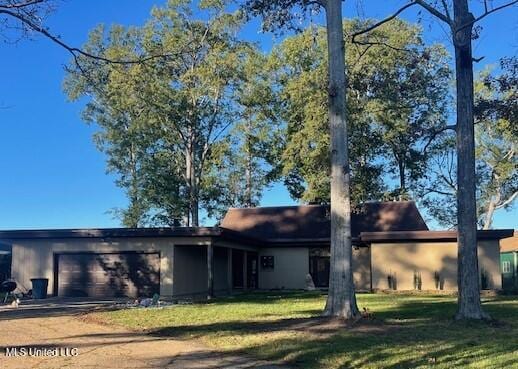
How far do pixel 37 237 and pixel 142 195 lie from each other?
1426 centimetres

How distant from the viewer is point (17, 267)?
26.5 meters

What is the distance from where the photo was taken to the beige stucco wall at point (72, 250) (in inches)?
982

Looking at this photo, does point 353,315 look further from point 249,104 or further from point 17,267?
point 249,104

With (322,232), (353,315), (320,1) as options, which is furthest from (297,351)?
(322,232)

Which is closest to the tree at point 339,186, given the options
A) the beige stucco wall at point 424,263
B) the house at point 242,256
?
the house at point 242,256

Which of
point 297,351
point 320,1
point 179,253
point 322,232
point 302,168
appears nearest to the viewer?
point 297,351

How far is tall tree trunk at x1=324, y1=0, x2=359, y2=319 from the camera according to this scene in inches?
531

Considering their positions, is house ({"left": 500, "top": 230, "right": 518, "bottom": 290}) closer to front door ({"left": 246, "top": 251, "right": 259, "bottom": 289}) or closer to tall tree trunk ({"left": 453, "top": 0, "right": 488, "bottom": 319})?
front door ({"left": 246, "top": 251, "right": 259, "bottom": 289})

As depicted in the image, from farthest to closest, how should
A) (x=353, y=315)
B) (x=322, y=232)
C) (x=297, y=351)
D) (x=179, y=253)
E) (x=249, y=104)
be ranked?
(x=249, y=104) → (x=322, y=232) → (x=179, y=253) → (x=353, y=315) → (x=297, y=351)

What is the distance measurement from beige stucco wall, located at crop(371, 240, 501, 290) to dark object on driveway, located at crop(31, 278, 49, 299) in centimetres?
1514

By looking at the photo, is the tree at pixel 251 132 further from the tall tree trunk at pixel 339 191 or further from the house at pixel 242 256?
the tall tree trunk at pixel 339 191

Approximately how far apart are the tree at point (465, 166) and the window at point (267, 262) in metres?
19.8

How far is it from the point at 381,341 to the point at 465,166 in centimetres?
582

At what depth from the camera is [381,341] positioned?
1059cm
